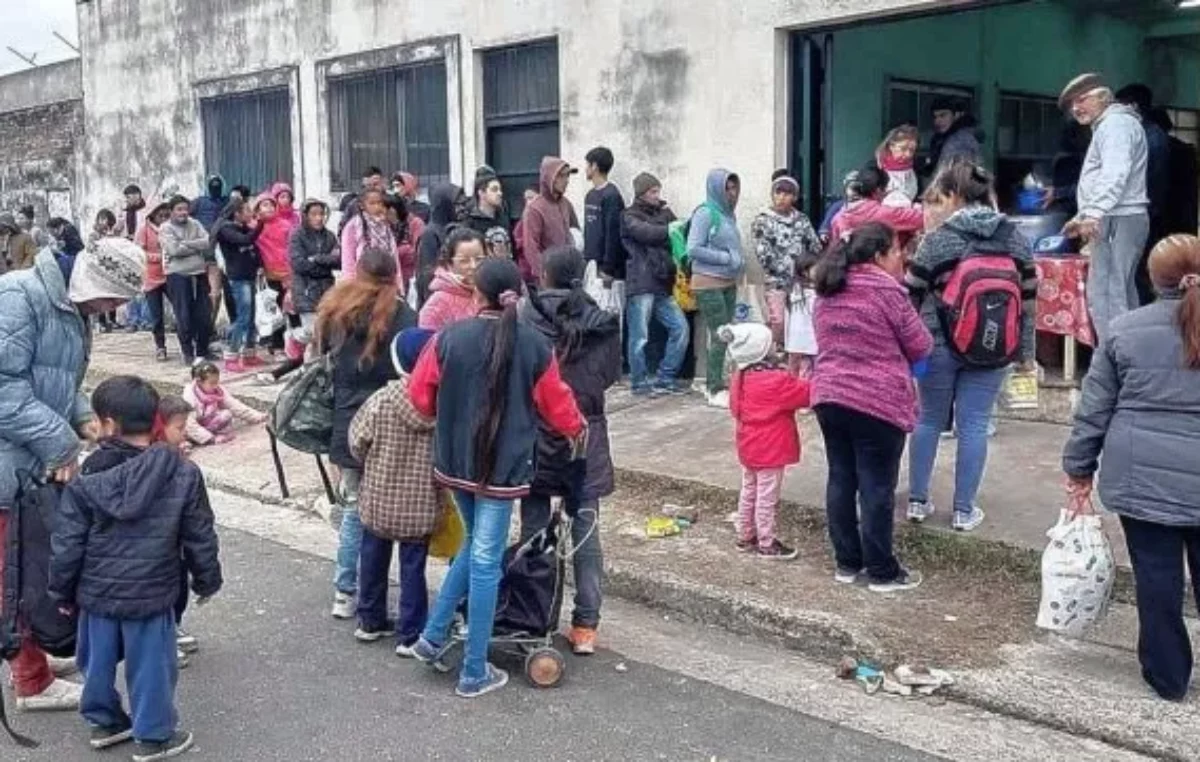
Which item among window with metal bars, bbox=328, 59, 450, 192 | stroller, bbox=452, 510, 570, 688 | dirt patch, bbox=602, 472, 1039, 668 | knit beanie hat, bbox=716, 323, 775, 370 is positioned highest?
window with metal bars, bbox=328, 59, 450, 192

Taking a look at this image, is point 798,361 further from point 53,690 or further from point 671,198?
point 53,690

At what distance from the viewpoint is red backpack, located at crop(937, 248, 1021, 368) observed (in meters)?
5.84

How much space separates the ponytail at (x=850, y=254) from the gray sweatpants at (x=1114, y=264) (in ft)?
8.89

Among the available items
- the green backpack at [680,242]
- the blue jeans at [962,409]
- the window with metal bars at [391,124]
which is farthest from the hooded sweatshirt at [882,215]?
the window with metal bars at [391,124]

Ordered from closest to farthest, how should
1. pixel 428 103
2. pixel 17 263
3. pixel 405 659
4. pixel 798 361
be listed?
pixel 405 659
pixel 798 361
pixel 17 263
pixel 428 103

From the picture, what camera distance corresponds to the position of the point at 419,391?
480cm

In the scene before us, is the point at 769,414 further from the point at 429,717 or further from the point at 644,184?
the point at 644,184

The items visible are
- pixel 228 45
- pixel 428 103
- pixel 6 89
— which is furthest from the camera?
pixel 6 89

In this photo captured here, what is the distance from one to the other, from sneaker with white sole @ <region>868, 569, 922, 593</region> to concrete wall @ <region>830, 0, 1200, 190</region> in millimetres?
5394

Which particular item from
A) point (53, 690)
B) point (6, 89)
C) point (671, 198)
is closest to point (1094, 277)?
point (671, 198)

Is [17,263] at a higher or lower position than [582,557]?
higher

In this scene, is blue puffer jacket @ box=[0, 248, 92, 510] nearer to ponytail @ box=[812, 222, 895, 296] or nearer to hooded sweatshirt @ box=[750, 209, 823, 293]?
ponytail @ box=[812, 222, 895, 296]

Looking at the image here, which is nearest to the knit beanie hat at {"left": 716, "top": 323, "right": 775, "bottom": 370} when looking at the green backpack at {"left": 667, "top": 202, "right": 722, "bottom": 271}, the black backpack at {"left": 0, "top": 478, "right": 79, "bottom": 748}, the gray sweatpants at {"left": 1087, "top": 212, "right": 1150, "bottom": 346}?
the gray sweatpants at {"left": 1087, "top": 212, "right": 1150, "bottom": 346}

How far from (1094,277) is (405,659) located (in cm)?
494
